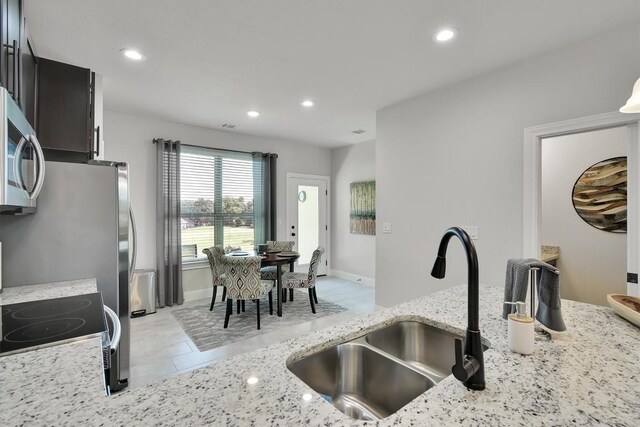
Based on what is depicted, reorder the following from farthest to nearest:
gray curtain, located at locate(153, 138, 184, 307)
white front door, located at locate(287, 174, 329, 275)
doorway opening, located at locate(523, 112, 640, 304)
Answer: white front door, located at locate(287, 174, 329, 275) → gray curtain, located at locate(153, 138, 184, 307) → doorway opening, located at locate(523, 112, 640, 304)

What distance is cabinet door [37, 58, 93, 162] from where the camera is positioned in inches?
85.2

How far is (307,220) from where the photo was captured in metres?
6.08

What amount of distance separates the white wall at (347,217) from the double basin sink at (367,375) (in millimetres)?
4408

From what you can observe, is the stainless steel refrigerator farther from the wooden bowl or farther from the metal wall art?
the metal wall art

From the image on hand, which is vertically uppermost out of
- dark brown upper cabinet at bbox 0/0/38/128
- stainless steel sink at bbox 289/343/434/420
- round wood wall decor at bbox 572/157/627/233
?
dark brown upper cabinet at bbox 0/0/38/128

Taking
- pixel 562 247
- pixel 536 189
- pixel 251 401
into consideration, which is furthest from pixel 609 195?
Result: pixel 251 401

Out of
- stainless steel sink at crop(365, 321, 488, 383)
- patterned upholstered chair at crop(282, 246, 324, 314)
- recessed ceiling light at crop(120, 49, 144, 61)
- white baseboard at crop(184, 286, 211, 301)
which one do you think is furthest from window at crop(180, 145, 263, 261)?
stainless steel sink at crop(365, 321, 488, 383)

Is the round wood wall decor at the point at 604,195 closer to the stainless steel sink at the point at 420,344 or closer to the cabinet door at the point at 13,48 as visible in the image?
the stainless steel sink at the point at 420,344

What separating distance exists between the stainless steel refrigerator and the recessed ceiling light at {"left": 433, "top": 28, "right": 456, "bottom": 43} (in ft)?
8.26

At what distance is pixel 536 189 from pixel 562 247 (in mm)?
1597

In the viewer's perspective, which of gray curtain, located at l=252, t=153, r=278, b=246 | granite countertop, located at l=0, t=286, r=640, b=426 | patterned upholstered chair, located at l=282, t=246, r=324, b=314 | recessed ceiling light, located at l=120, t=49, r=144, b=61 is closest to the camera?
granite countertop, located at l=0, t=286, r=640, b=426

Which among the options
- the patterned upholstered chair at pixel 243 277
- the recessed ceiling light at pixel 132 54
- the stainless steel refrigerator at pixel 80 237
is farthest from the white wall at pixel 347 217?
the stainless steel refrigerator at pixel 80 237

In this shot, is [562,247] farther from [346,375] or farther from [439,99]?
[346,375]

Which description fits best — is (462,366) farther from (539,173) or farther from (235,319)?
(235,319)
